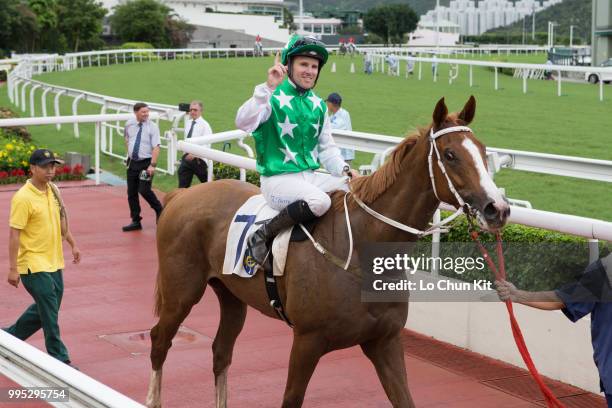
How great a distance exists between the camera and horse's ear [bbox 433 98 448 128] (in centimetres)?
434

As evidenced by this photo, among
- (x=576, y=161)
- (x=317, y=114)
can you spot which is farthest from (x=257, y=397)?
(x=576, y=161)

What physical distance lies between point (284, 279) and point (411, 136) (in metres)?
1.01

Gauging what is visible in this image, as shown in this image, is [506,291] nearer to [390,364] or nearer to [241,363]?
[390,364]

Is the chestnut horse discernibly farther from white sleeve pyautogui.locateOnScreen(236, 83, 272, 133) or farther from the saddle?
white sleeve pyautogui.locateOnScreen(236, 83, 272, 133)

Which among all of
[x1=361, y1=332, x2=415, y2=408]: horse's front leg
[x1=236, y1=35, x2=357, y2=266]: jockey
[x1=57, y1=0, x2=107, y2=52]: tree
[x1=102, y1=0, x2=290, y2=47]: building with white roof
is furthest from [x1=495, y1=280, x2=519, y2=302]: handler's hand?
[x1=102, y1=0, x2=290, y2=47]: building with white roof

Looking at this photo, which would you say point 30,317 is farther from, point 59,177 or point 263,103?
point 59,177

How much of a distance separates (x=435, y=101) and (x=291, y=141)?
2024 centimetres

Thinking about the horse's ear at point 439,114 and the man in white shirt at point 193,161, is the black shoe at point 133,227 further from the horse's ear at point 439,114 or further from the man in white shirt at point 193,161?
the horse's ear at point 439,114

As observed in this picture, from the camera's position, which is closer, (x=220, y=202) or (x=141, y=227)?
(x=220, y=202)

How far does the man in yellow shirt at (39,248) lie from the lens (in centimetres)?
642

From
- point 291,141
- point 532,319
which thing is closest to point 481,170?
point 291,141

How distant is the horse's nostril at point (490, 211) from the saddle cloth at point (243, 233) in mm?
1270

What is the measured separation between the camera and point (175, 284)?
5691 millimetres

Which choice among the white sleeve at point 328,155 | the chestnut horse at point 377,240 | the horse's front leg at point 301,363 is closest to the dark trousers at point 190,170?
the chestnut horse at point 377,240
